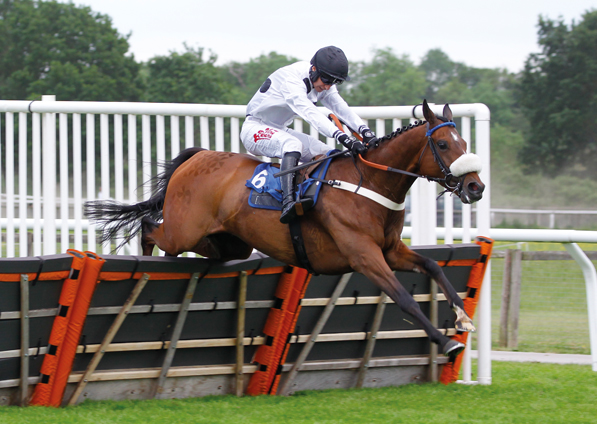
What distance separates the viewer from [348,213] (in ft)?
15.5

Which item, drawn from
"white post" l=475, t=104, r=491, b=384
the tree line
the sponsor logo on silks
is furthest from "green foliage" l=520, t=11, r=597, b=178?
the sponsor logo on silks

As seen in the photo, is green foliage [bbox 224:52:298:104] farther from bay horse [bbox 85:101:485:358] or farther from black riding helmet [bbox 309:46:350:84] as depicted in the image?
black riding helmet [bbox 309:46:350:84]

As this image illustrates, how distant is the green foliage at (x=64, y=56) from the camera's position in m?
41.4

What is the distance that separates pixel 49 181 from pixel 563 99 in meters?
40.2

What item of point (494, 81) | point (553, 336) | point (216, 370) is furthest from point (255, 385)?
point (494, 81)

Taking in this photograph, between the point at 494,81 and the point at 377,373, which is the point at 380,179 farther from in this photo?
the point at 494,81

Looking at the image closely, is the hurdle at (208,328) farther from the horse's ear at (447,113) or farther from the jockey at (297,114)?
the horse's ear at (447,113)

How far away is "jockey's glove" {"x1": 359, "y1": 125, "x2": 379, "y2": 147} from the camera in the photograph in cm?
487

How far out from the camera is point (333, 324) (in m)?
5.35

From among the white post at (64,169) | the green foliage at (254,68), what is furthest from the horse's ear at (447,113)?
the green foliage at (254,68)

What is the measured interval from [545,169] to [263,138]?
40068 millimetres

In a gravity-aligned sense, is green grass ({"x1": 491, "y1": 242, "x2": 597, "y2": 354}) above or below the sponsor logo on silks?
below

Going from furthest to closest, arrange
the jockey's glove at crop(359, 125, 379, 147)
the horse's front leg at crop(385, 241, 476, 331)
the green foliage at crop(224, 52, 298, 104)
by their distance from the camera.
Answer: the green foliage at crop(224, 52, 298, 104), the jockey's glove at crop(359, 125, 379, 147), the horse's front leg at crop(385, 241, 476, 331)

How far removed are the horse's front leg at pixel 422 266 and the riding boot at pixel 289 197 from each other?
25.8 inches
